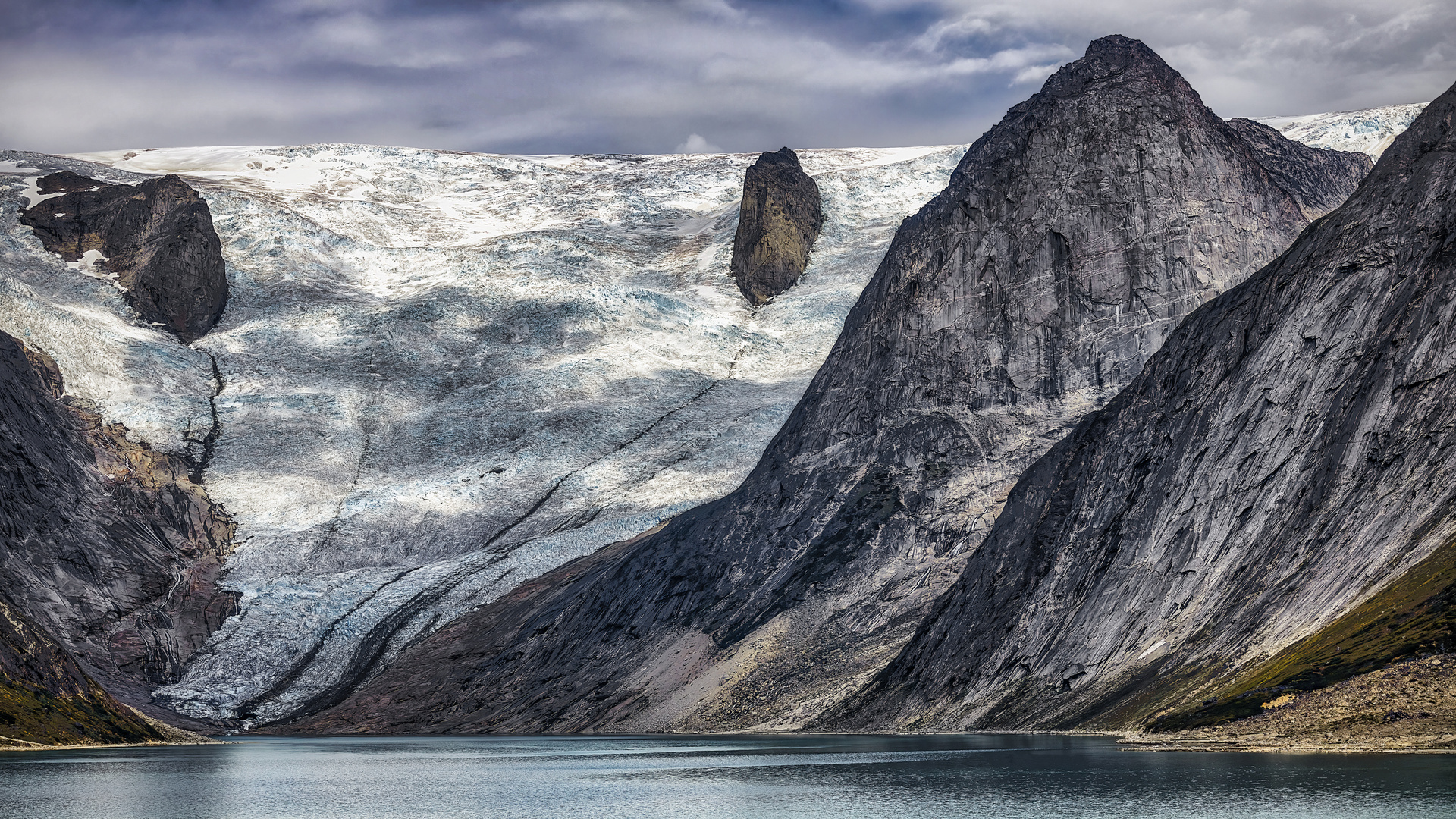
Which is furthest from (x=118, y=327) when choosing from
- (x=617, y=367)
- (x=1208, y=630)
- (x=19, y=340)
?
(x=1208, y=630)

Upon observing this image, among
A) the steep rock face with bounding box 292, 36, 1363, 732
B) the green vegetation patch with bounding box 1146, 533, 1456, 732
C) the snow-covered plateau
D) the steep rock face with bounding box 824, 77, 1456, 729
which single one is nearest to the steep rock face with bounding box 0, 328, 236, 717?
the snow-covered plateau

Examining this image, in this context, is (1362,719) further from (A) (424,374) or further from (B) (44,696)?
(A) (424,374)

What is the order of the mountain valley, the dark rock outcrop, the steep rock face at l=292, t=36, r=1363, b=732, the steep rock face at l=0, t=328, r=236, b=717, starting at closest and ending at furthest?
1. the mountain valley
2. the steep rock face at l=292, t=36, r=1363, b=732
3. the steep rock face at l=0, t=328, r=236, b=717
4. the dark rock outcrop

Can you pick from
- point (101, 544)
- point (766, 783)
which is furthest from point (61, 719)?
point (766, 783)

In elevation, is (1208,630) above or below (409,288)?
below

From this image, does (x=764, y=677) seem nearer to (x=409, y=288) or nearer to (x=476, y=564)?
(x=476, y=564)

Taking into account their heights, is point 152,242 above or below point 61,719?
above

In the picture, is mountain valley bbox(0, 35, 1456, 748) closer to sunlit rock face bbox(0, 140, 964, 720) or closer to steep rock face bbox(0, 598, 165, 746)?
steep rock face bbox(0, 598, 165, 746)
